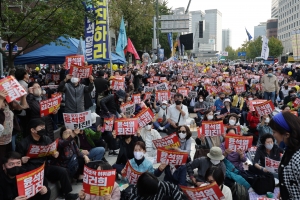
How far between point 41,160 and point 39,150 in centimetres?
25

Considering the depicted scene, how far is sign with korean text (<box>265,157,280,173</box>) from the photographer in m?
5.83

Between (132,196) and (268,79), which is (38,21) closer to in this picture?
(132,196)

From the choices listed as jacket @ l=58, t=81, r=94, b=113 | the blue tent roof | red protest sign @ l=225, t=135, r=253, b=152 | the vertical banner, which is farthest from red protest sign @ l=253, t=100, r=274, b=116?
the blue tent roof

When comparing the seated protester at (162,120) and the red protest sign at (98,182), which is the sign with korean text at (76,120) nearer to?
the red protest sign at (98,182)

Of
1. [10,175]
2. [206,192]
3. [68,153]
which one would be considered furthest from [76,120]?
[206,192]

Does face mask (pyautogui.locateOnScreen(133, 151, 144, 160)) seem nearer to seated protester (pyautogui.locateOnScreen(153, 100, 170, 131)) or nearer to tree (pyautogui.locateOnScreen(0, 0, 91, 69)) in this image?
seated protester (pyautogui.locateOnScreen(153, 100, 170, 131))

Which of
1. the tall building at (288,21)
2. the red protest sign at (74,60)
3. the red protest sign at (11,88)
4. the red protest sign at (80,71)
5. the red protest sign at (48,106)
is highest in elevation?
the tall building at (288,21)

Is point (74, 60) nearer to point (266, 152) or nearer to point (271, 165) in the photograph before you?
point (266, 152)

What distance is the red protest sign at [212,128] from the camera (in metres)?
6.91

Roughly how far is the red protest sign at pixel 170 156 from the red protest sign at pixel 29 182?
5.58 feet

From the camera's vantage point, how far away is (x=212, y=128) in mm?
6938

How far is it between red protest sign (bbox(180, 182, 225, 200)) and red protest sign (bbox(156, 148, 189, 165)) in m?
1.16

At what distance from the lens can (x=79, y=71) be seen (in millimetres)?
7996

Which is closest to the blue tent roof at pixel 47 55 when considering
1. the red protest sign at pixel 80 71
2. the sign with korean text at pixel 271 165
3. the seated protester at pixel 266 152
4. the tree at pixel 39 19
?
the tree at pixel 39 19
